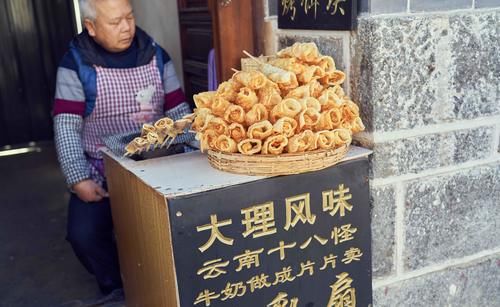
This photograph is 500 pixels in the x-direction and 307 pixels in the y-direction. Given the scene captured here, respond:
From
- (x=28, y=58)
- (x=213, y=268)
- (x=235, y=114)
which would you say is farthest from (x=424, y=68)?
(x=28, y=58)

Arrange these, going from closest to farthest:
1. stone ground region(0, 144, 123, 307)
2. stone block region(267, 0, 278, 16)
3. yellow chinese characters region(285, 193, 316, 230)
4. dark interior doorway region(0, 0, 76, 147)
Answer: yellow chinese characters region(285, 193, 316, 230) → stone block region(267, 0, 278, 16) → stone ground region(0, 144, 123, 307) → dark interior doorway region(0, 0, 76, 147)

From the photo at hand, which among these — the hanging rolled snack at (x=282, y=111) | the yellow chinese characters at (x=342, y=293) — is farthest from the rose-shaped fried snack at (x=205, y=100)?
the yellow chinese characters at (x=342, y=293)

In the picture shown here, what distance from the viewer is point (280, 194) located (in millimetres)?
1431

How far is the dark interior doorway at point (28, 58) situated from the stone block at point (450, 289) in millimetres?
4930

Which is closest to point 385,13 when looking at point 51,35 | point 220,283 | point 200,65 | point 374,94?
point 374,94

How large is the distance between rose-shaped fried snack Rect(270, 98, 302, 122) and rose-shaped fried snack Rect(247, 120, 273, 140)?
1.6 inches

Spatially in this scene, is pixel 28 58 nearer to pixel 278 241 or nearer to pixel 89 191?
pixel 89 191

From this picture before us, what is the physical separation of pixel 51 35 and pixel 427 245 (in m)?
5.01

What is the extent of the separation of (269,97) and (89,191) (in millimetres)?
1156

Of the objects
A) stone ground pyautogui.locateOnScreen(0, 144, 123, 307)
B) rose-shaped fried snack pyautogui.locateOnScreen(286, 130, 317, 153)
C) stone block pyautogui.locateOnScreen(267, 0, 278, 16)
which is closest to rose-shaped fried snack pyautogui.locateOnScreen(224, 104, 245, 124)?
rose-shaped fried snack pyautogui.locateOnScreen(286, 130, 317, 153)

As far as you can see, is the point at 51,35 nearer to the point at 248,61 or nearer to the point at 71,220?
the point at 71,220

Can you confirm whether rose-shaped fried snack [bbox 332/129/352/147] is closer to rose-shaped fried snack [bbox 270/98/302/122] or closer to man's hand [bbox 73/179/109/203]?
rose-shaped fried snack [bbox 270/98/302/122]

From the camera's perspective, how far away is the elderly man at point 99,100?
87.7 inches

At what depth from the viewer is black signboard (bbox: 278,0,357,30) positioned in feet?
5.18
